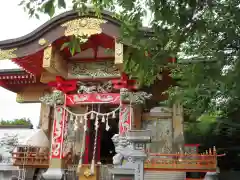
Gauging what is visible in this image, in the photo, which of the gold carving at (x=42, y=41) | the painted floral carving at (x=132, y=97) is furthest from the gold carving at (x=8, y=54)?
the painted floral carving at (x=132, y=97)

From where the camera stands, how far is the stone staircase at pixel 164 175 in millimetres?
8337

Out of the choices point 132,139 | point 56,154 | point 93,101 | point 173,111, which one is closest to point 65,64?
point 93,101

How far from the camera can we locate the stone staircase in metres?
8.34

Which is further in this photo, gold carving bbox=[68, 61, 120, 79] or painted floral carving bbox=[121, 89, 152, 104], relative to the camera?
gold carving bbox=[68, 61, 120, 79]

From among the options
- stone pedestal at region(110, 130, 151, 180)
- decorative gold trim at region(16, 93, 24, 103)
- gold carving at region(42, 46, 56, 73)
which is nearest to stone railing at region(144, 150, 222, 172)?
stone pedestal at region(110, 130, 151, 180)

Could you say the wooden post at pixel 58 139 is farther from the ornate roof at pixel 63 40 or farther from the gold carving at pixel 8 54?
the gold carving at pixel 8 54

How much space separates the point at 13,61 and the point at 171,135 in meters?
6.06

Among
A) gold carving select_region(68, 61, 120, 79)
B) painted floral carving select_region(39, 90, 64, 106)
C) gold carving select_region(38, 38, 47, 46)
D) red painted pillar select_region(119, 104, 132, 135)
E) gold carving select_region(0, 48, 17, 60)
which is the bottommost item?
red painted pillar select_region(119, 104, 132, 135)

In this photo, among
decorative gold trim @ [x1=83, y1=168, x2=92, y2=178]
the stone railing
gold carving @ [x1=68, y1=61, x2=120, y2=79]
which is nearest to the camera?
the stone railing

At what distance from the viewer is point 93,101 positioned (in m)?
10.4

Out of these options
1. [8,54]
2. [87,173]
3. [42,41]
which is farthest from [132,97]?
[8,54]

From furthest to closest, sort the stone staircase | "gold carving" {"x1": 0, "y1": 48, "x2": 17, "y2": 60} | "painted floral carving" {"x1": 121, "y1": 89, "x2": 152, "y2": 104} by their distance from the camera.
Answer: "gold carving" {"x1": 0, "y1": 48, "x2": 17, "y2": 60} → "painted floral carving" {"x1": 121, "y1": 89, "x2": 152, "y2": 104} → the stone staircase

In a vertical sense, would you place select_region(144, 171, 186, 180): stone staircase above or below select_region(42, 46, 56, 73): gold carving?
below

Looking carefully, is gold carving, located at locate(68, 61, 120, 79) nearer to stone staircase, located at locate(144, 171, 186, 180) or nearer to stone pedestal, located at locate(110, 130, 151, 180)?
stone staircase, located at locate(144, 171, 186, 180)
